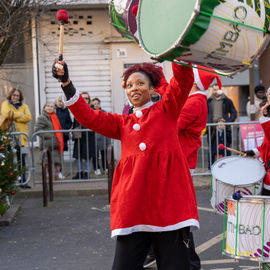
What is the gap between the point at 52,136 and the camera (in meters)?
9.84

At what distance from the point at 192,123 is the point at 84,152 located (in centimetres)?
574

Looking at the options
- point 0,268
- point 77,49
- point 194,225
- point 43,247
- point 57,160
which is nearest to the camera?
point 194,225

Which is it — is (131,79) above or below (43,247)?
above

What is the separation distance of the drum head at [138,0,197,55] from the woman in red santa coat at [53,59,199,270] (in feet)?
1.25

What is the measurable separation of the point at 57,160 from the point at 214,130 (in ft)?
10.3

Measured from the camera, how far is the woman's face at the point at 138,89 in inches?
143

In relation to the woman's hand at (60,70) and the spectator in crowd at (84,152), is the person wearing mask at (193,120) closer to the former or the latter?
the woman's hand at (60,70)

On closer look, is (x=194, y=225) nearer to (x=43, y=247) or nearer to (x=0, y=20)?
(x=43, y=247)

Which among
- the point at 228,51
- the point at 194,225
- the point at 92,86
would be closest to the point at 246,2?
the point at 228,51

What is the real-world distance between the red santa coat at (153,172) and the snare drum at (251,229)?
0.59 metres

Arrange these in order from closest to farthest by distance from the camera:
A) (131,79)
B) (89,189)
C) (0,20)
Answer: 1. (131,79)
2. (0,20)
3. (89,189)

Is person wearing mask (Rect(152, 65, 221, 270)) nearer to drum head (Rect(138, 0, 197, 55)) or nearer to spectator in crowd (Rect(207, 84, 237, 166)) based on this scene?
drum head (Rect(138, 0, 197, 55))

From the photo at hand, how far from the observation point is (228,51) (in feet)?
9.11

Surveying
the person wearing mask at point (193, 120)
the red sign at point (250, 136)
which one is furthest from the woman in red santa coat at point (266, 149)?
the red sign at point (250, 136)
